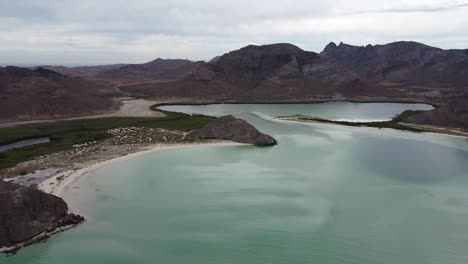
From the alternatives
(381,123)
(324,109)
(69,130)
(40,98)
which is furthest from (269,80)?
(69,130)

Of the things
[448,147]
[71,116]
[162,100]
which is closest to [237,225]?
[448,147]

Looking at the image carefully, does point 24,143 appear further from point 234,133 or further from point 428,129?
point 428,129

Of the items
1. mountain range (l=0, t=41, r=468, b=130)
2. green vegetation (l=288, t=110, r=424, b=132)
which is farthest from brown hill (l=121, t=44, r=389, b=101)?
green vegetation (l=288, t=110, r=424, b=132)

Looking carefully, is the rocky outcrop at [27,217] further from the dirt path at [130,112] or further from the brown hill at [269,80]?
the brown hill at [269,80]

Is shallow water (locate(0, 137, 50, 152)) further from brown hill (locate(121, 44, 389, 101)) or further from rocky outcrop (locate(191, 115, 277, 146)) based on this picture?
brown hill (locate(121, 44, 389, 101))

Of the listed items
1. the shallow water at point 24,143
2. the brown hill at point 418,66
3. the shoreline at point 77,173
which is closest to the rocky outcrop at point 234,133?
the shoreline at point 77,173

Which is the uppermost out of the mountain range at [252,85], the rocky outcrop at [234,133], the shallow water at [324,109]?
the mountain range at [252,85]

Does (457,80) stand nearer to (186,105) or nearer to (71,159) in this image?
(186,105)
